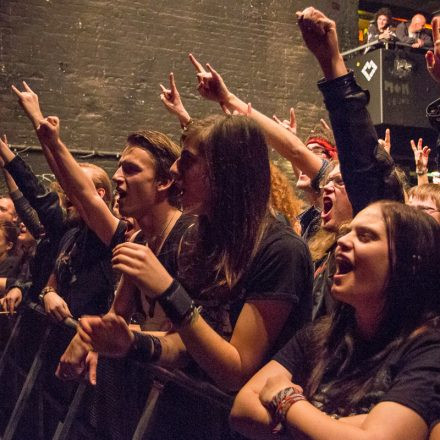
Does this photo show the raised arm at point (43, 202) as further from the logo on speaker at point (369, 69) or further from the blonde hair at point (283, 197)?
the logo on speaker at point (369, 69)

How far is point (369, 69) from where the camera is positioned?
806cm

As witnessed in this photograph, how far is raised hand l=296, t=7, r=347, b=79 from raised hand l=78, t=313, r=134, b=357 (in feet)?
2.99

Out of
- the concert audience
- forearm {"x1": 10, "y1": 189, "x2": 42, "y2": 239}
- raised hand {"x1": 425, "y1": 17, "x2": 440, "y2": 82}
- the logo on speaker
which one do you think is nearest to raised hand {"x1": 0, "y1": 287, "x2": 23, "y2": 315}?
forearm {"x1": 10, "y1": 189, "x2": 42, "y2": 239}

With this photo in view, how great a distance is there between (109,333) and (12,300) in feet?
7.41

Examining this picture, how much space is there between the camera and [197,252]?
190cm

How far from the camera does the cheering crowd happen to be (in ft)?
4.52

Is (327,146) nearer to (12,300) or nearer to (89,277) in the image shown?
(89,277)

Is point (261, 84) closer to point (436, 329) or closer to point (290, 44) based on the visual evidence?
point (290, 44)

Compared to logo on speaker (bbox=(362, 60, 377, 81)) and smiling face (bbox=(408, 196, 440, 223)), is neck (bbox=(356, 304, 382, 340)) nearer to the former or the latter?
smiling face (bbox=(408, 196, 440, 223))

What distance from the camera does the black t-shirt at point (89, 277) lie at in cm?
300

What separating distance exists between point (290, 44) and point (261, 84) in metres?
0.77

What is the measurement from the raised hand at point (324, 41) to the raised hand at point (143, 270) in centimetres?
74

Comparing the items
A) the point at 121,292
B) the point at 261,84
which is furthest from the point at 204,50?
the point at 121,292

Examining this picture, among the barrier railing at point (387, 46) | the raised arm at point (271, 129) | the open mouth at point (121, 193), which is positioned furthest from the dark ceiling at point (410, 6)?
the open mouth at point (121, 193)
